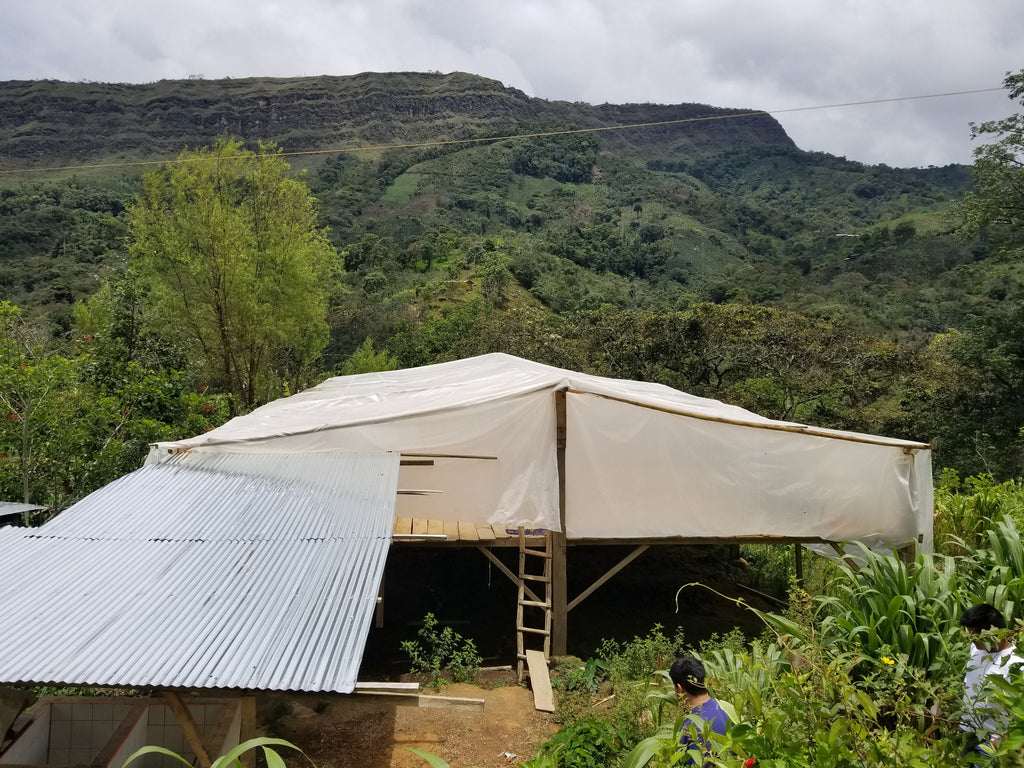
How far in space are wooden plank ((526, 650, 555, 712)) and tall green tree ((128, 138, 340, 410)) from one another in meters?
8.02

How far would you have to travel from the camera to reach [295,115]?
91.6 m

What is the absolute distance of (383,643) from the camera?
7207 mm

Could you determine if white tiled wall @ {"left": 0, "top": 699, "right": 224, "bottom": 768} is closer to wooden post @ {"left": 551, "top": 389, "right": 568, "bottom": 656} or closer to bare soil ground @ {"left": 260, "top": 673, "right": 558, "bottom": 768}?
bare soil ground @ {"left": 260, "top": 673, "right": 558, "bottom": 768}

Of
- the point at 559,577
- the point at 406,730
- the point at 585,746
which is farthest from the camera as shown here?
the point at 559,577

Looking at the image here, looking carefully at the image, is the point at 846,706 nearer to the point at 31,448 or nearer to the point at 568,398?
the point at 568,398

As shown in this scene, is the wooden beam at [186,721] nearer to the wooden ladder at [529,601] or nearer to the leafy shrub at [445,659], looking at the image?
the leafy shrub at [445,659]

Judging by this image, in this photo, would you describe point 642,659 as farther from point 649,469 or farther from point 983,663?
point 983,663

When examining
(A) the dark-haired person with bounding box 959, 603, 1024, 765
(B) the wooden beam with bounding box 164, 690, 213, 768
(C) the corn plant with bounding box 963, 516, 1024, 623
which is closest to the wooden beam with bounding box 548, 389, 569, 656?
(C) the corn plant with bounding box 963, 516, 1024, 623

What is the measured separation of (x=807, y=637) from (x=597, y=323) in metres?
15.4

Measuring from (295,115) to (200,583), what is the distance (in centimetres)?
9933

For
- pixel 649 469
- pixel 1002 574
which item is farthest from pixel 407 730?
pixel 1002 574

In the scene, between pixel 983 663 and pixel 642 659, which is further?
pixel 642 659

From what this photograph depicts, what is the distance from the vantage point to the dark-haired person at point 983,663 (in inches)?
91.7

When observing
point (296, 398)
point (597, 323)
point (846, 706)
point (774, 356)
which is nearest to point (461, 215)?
point (597, 323)
